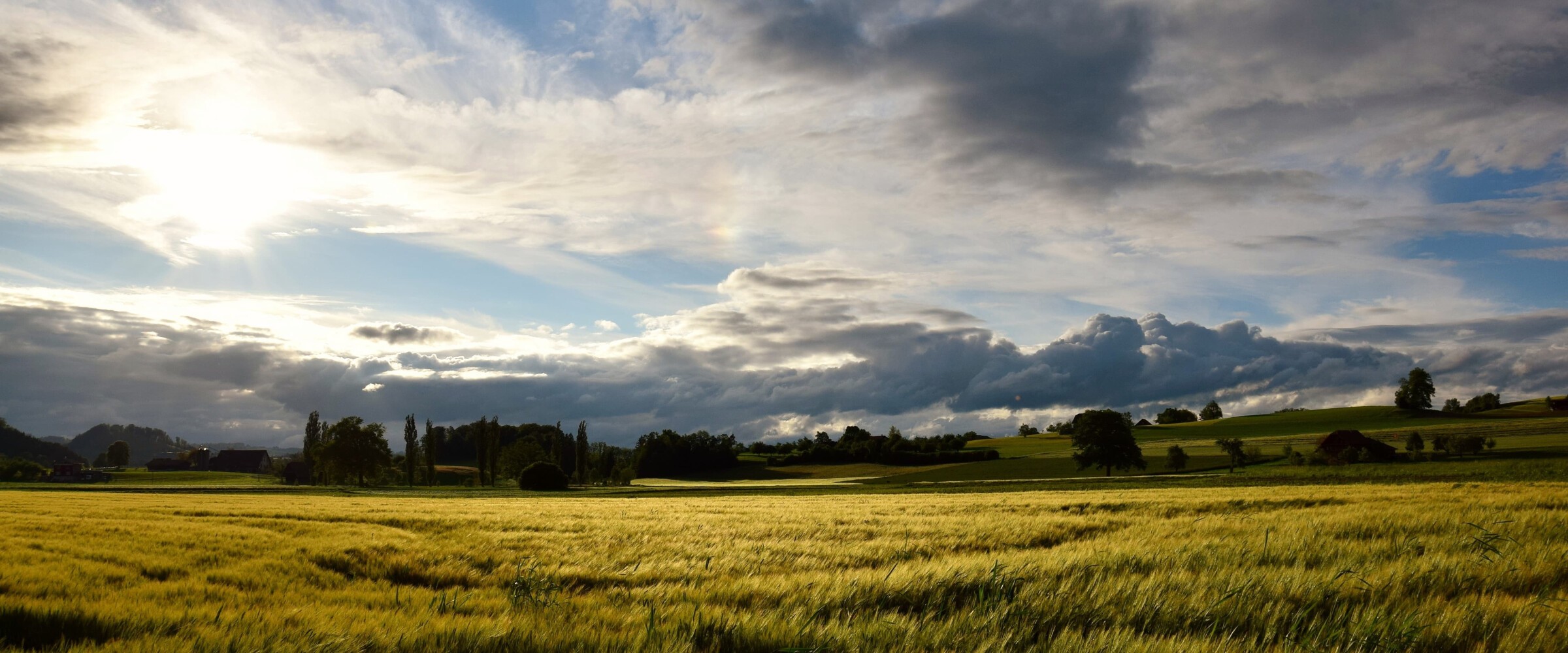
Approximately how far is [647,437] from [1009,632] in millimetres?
157620

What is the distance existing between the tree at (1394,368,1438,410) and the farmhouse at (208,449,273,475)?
23073 centimetres

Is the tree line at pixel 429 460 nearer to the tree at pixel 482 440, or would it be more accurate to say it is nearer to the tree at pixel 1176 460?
the tree at pixel 482 440

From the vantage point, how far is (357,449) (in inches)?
3922

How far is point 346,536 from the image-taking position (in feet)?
47.5

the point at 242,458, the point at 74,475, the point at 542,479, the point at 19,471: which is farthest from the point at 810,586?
the point at 242,458

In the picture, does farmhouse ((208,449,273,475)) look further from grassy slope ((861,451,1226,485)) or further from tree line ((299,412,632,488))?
grassy slope ((861,451,1226,485))

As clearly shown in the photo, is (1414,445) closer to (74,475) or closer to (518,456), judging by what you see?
(518,456)

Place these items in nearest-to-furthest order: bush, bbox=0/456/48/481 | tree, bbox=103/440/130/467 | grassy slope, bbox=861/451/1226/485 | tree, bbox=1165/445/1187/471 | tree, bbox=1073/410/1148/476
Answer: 1. tree, bbox=1073/410/1148/476
2. tree, bbox=1165/445/1187/471
3. grassy slope, bbox=861/451/1226/485
4. bush, bbox=0/456/48/481
5. tree, bbox=103/440/130/467

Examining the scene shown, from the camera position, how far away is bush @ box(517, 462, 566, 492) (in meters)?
87.8

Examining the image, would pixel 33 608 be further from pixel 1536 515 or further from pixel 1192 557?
pixel 1536 515

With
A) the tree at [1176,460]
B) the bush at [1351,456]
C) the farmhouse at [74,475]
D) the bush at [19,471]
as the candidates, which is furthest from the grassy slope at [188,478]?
the bush at [1351,456]

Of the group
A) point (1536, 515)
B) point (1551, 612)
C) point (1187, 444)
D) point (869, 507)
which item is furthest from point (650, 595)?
point (1187, 444)

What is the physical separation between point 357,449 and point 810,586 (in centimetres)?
10721

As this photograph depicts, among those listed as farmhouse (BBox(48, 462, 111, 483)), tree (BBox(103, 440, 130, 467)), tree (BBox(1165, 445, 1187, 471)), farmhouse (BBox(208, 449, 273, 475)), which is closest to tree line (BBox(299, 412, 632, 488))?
farmhouse (BBox(48, 462, 111, 483))
